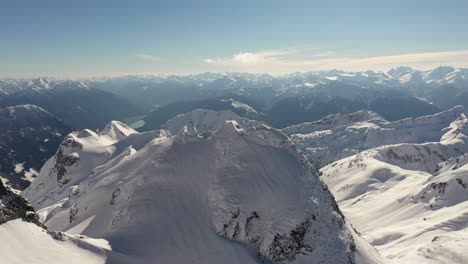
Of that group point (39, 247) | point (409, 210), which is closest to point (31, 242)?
point (39, 247)

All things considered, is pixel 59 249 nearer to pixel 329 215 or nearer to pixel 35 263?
pixel 35 263

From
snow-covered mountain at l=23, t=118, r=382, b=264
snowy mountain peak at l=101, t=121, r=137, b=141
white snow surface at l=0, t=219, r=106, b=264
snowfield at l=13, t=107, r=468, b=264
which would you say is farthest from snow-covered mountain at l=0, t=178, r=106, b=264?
snowy mountain peak at l=101, t=121, r=137, b=141

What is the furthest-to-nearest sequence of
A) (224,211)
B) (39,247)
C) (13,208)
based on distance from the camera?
(224,211)
(13,208)
(39,247)

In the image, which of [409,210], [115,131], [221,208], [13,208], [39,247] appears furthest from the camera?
[115,131]

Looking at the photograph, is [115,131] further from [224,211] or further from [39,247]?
[39,247]

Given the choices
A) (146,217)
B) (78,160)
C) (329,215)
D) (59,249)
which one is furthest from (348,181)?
(59,249)

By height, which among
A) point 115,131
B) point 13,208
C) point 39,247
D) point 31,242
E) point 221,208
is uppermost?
point 13,208

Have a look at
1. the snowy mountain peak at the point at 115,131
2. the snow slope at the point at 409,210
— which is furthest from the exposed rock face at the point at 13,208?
the snowy mountain peak at the point at 115,131

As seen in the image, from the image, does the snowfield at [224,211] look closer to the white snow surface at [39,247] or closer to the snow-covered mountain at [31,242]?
the white snow surface at [39,247]
